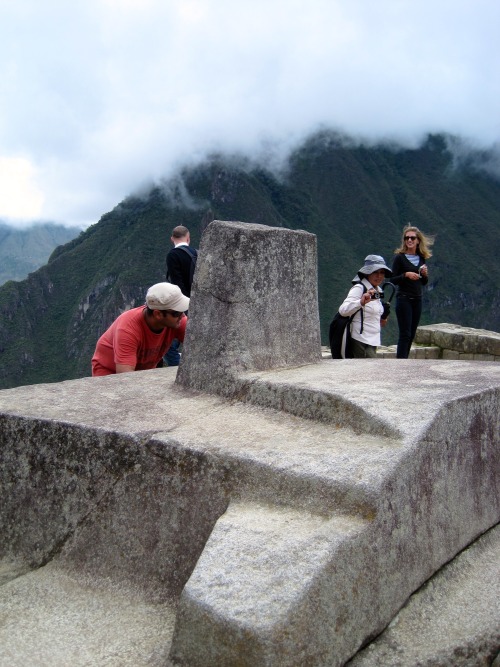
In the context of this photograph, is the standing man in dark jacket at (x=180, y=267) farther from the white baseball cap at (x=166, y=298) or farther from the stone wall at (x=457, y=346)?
the stone wall at (x=457, y=346)

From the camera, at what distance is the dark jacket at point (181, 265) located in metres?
5.54

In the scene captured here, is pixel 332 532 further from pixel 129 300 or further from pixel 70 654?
pixel 129 300

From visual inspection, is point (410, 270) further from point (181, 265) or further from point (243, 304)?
point (243, 304)

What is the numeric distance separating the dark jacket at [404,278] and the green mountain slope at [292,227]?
3506 centimetres

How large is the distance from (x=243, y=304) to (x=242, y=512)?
108 cm

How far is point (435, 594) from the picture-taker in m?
Answer: 2.23

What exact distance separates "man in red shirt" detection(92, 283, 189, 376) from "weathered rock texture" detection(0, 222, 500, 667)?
2.54ft

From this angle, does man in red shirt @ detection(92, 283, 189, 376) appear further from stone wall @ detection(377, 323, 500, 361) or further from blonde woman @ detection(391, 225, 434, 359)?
stone wall @ detection(377, 323, 500, 361)

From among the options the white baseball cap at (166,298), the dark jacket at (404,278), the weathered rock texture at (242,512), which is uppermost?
the dark jacket at (404,278)

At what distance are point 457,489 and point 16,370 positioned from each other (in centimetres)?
5081

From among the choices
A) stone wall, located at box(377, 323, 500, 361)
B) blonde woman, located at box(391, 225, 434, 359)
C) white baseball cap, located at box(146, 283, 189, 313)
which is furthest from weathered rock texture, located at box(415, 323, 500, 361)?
white baseball cap, located at box(146, 283, 189, 313)

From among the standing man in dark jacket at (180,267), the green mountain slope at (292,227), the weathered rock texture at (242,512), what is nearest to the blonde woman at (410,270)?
the standing man in dark jacket at (180,267)

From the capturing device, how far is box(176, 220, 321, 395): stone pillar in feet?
9.80

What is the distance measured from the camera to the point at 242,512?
2.17 metres
